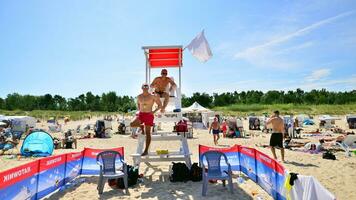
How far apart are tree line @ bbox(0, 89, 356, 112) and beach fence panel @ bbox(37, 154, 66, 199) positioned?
6116 centimetres

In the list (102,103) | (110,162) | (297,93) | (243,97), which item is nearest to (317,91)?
(297,93)

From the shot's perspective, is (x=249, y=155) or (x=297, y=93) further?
(x=297, y=93)

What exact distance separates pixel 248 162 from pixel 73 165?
4285 millimetres

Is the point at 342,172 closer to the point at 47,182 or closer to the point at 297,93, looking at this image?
the point at 47,182

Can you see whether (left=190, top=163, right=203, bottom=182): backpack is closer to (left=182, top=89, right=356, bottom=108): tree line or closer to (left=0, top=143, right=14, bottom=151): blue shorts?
(left=0, top=143, right=14, bottom=151): blue shorts

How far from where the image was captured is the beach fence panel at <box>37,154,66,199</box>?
5.70 m

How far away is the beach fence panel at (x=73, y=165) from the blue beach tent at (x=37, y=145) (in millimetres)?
5303

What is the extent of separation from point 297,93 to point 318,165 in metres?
77.1

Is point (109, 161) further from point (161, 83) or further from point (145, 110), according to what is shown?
point (161, 83)

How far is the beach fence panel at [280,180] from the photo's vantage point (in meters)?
4.99

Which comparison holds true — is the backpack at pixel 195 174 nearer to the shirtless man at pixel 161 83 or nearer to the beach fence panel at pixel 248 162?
the beach fence panel at pixel 248 162

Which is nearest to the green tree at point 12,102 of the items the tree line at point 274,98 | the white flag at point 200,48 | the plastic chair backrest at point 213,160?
the tree line at point 274,98

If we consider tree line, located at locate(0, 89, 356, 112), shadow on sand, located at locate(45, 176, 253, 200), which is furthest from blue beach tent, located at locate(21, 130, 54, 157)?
tree line, located at locate(0, 89, 356, 112)

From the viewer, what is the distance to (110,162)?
6.74m
